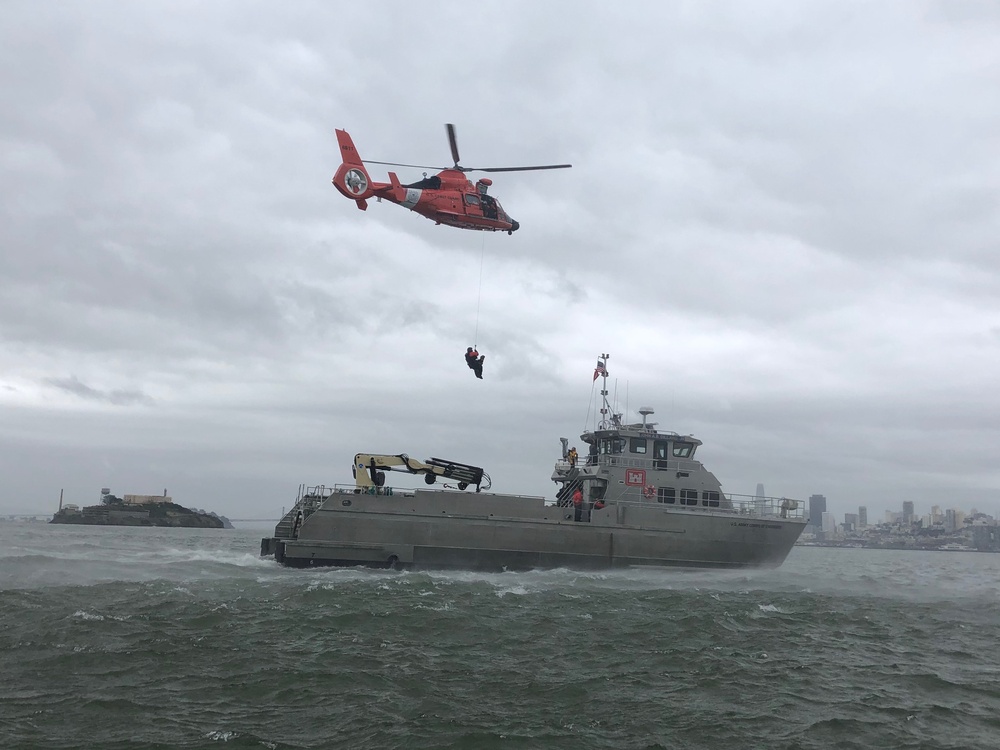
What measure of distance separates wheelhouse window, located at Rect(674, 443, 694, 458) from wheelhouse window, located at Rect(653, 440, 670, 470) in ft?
1.36

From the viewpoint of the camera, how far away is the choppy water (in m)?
8.98

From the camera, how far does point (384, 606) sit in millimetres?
16906

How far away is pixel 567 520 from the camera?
2719cm

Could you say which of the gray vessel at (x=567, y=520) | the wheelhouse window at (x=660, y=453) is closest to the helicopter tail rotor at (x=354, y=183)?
the gray vessel at (x=567, y=520)

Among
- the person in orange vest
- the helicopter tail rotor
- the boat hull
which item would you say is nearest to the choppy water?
the boat hull

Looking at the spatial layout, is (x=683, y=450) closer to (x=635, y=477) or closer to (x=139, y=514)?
(x=635, y=477)

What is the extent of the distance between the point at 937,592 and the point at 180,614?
23698mm

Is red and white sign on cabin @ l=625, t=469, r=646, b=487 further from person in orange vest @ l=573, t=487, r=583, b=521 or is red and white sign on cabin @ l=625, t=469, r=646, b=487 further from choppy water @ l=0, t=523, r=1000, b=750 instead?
choppy water @ l=0, t=523, r=1000, b=750

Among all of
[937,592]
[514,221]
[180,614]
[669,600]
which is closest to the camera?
[180,614]

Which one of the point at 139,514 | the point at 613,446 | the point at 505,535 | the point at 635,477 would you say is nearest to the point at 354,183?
the point at 505,535

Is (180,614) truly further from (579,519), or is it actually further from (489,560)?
(579,519)

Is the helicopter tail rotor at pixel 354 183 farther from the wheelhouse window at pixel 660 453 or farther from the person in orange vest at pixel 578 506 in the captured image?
the wheelhouse window at pixel 660 453

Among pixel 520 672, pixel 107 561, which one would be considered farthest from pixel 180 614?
pixel 107 561

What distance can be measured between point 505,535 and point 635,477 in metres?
5.82
